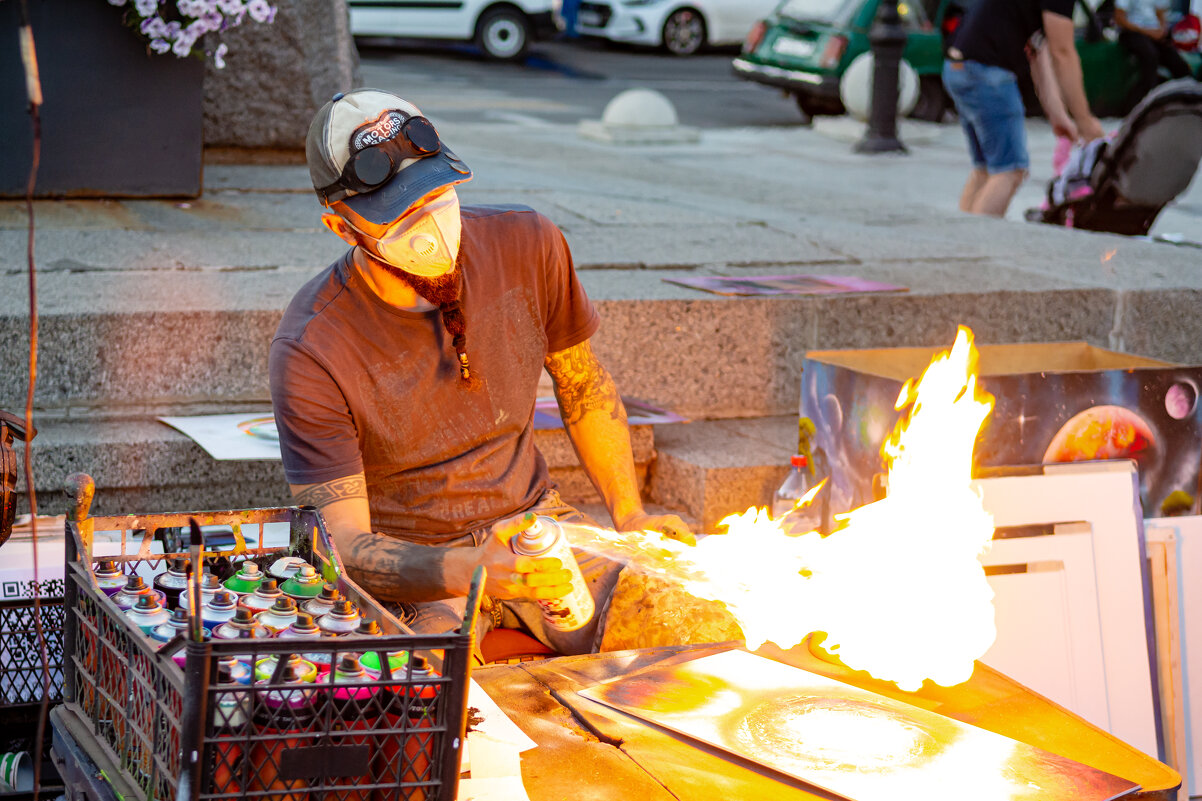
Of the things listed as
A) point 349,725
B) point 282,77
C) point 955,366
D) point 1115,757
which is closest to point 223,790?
point 349,725

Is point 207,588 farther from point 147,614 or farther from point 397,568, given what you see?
point 397,568

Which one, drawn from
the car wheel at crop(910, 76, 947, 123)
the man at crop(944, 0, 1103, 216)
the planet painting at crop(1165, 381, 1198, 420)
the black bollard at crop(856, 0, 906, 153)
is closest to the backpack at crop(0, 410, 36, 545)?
the planet painting at crop(1165, 381, 1198, 420)

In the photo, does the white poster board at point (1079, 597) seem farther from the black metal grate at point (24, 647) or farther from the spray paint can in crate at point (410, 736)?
the black metal grate at point (24, 647)

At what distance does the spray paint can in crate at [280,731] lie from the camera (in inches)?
66.4

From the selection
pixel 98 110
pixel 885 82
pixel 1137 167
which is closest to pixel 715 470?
pixel 98 110

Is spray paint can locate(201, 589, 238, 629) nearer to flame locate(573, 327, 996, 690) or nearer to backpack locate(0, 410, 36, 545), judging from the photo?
backpack locate(0, 410, 36, 545)

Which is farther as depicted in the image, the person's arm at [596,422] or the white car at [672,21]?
the white car at [672,21]

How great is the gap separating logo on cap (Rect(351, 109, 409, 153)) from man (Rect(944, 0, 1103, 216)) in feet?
18.2

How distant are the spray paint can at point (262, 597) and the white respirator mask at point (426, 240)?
937 mm

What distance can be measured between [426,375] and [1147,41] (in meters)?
13.8

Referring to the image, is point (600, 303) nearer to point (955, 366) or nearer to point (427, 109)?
point (955, 366)

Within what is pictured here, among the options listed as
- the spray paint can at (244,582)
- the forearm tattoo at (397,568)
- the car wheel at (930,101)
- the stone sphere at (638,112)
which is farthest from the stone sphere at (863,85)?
the spray paint can at (244,582)

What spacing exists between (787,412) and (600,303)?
82 cm

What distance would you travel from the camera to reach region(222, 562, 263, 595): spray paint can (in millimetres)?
2074
